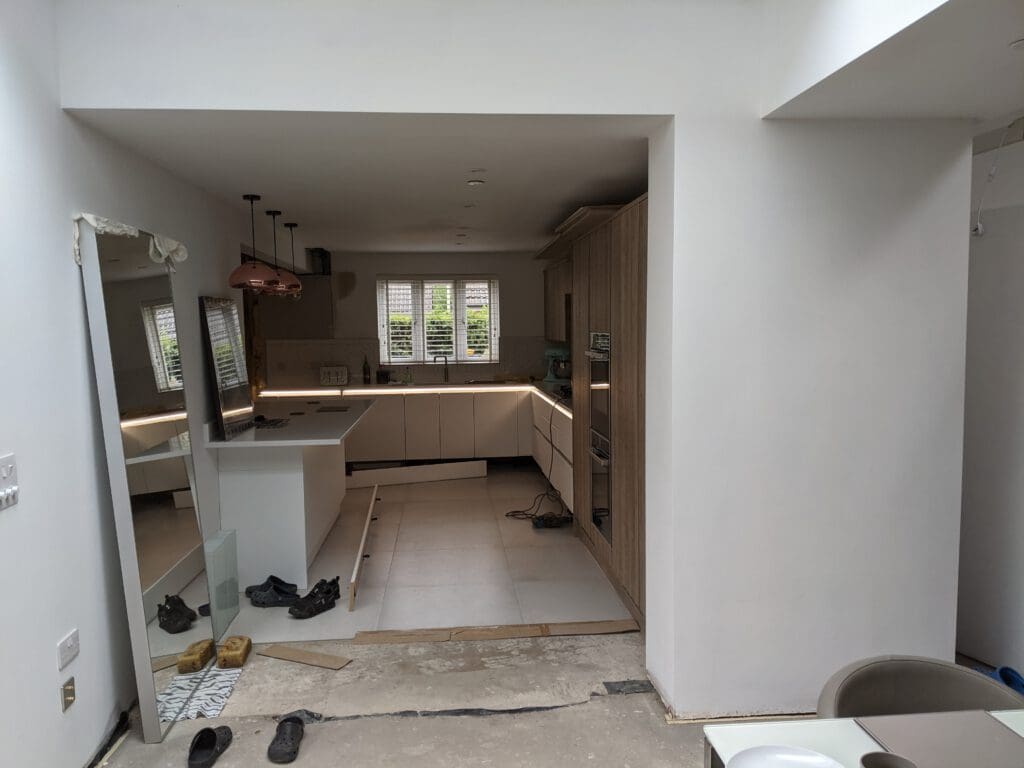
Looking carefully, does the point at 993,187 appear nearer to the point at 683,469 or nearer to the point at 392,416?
the point at 683,469

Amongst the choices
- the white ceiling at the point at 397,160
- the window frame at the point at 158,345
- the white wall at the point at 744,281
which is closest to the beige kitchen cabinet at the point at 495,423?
the white ceiling at the point at 397,160

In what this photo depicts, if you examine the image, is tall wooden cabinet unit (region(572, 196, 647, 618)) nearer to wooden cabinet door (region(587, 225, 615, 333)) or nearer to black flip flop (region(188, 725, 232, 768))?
wooden cabinet door (region(587, 225, 615, 333))

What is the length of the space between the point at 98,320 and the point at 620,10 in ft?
7.48

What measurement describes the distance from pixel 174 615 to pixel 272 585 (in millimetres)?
1041

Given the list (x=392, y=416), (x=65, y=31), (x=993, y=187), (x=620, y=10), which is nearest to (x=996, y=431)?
(x=993, y=187)

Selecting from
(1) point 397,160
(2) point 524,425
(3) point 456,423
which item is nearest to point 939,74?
(1) point 397,160

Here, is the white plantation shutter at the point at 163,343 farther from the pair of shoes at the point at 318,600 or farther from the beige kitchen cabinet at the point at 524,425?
the beige kitchen cabinet at the point at 524,425

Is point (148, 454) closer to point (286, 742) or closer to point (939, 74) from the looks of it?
point (286, 742)

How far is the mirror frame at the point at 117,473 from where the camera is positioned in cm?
263

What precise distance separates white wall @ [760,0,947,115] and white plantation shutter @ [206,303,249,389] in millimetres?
3128

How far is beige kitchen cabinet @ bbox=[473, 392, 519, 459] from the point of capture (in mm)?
7453

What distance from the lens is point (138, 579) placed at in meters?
2.71

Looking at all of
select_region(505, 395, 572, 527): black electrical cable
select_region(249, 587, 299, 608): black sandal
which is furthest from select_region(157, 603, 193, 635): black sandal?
select_region(505, 395, 572, 527): black electrical cable

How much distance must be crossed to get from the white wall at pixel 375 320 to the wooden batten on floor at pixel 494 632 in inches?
184
